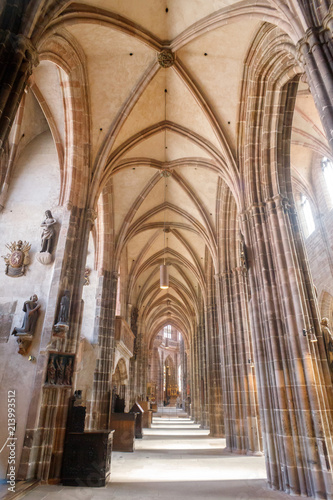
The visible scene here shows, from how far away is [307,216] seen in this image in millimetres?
14945

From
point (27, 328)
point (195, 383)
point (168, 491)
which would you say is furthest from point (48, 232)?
point (195, 383)

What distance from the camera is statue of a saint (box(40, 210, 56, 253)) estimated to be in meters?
8.94

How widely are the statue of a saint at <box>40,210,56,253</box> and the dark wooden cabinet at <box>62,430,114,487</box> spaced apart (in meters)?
4.65

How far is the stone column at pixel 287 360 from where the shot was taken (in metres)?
6.33

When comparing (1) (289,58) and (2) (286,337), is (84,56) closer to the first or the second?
(1) (289,58)

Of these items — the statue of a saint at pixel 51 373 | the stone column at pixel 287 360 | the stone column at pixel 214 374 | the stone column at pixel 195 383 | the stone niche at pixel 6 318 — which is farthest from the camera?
the stone column at pixel 195 383

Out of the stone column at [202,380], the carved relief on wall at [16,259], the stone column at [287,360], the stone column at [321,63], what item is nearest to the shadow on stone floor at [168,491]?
the stone column at [287,360]

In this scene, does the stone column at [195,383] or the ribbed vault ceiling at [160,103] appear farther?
the stone column at [195,383]

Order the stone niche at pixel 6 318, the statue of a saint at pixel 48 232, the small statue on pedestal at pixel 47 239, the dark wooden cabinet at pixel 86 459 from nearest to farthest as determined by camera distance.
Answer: the dark wooden cabinet at pixel 86 459 → the stone niche at pixel 6 318 → the small statue on pedestal at pixel 47 239 → the statue of a saint at pixel 48 232

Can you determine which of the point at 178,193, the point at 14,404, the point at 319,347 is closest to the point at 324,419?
the point at 319,347

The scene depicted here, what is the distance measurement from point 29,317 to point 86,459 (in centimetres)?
339

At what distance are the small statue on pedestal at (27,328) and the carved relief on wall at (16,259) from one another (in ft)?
3.44

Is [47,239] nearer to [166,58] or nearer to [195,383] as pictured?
[166,58]

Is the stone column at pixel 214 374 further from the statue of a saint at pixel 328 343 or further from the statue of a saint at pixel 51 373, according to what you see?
the statue of a saint at pixel 51 373
